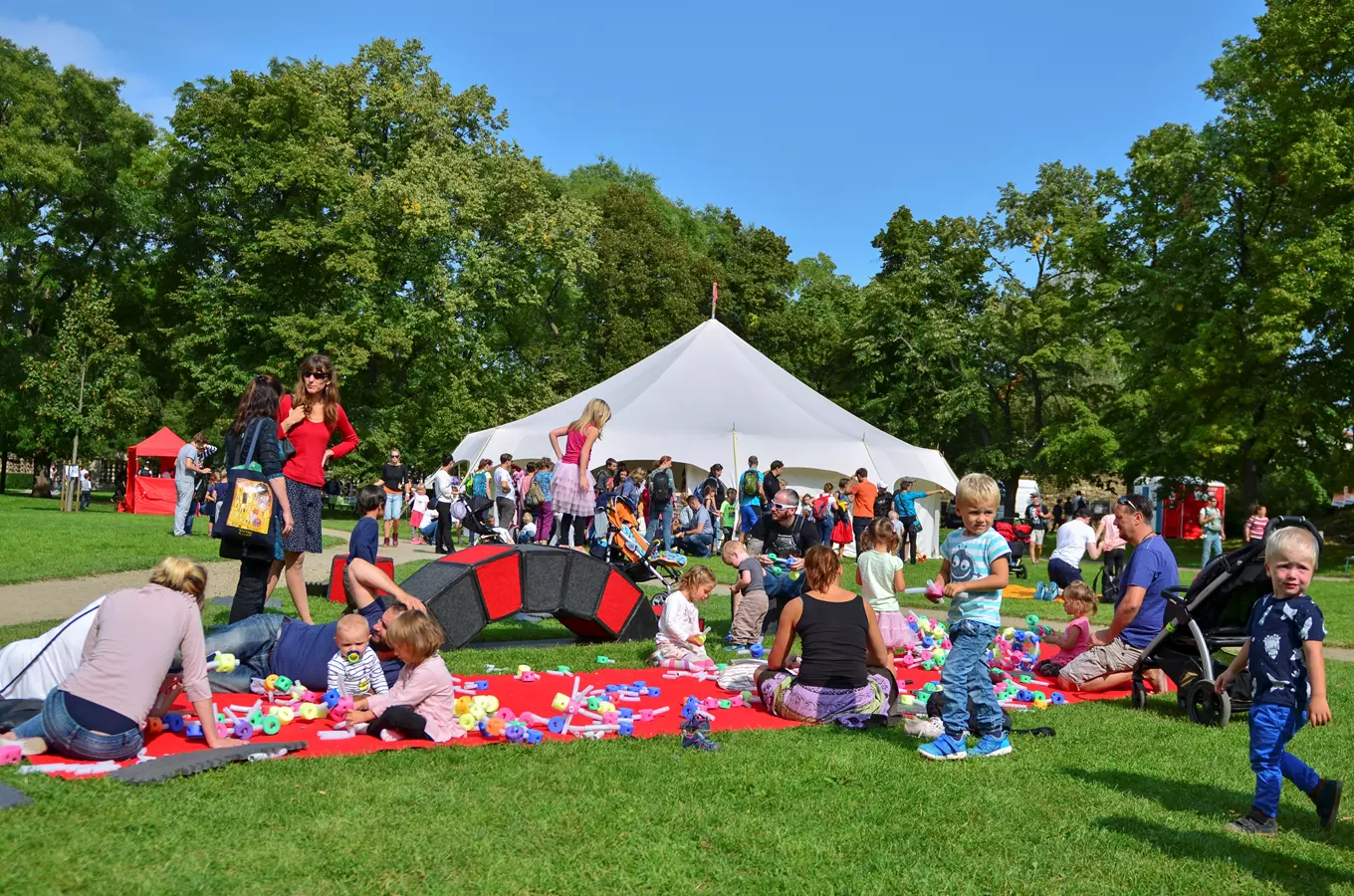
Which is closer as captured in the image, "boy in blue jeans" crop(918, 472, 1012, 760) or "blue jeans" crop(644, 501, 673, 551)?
"boy in blue jeans" crop(918, 472, 1012, 760)

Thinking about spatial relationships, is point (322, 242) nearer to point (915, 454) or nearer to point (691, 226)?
point (915, 454)

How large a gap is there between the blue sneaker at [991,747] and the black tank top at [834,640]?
954 millimetres

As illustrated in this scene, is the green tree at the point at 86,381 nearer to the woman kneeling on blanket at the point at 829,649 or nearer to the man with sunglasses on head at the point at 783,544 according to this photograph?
the man with sunglasses on head at the point at 783,544

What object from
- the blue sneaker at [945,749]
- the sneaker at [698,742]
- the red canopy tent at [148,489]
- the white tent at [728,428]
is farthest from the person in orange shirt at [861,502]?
the red canopy tent at [148,489]

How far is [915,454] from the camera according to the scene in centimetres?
2597

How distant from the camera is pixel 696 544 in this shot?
19891 mm

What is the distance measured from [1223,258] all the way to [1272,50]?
508 centimetres

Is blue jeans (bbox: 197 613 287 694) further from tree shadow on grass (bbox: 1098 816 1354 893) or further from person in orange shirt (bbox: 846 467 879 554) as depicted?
person in orange shirt (bbox: 846 467 879 554)

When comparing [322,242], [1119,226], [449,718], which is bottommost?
[449,718]

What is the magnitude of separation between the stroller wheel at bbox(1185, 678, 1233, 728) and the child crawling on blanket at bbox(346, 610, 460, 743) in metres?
4.80

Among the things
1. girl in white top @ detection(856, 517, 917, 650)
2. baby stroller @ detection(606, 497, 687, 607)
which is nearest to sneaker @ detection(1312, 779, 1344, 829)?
girl in white top @ detection(856, 517, 917, 650)

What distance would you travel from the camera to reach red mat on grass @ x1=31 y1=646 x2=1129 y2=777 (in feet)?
19.1

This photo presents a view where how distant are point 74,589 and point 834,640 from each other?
913 centimetres

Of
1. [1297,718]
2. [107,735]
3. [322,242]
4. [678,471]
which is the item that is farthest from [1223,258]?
[107,735]
